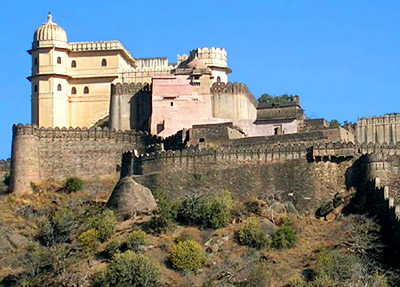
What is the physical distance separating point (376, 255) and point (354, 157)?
8.60m

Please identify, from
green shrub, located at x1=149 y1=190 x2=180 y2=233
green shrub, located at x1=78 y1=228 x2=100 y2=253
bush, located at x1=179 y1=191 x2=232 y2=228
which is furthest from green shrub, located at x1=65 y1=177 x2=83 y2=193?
bush, located at x1=179 y1=191 x2=232 y2=228

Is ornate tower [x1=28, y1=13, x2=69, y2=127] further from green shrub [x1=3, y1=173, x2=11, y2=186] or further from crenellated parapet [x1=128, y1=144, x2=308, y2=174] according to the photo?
crenellated parapet [x1=128, y1=144, x2=308, y2=174]

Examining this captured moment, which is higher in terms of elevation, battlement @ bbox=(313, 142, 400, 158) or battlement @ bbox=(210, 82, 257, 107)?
battlement @ bbox=(210, 82, 257, 107)

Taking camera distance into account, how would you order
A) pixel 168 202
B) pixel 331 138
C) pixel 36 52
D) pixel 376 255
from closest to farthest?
1. pixel 376 255
2. pixel 168 202
3. pixel 331 138
4. pixel 36 52

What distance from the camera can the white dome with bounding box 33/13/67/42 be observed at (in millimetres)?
75188

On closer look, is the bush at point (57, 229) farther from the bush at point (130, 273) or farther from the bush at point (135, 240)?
the bush at point (130, 273)

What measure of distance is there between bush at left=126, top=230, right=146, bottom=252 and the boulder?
3415 millimetres

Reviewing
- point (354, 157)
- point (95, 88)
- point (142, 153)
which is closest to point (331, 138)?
point (354, 157)

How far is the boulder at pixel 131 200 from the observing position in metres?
60.2

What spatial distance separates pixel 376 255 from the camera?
53.8 m

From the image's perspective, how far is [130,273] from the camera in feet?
174

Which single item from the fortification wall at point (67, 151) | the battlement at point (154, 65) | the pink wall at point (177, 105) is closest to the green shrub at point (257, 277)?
the fortification wall at point (67, 151)

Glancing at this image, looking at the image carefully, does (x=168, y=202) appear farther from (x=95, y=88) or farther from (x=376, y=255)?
(x=95, y=88)

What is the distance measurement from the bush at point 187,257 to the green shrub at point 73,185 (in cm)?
1189
